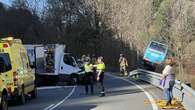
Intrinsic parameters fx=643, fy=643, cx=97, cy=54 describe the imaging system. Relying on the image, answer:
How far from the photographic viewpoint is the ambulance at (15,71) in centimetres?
2347

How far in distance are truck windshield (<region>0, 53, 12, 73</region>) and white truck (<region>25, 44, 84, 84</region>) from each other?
1679cm

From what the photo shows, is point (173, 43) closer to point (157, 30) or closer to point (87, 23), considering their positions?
point (157, 30)

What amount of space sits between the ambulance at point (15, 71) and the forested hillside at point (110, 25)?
1162 inches

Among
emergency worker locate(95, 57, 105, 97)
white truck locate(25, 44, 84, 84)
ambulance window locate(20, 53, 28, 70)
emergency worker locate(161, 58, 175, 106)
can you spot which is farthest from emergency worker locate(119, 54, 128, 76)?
emergency worker locate(161, 58, 175, 106)

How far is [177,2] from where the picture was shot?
68.9 meters

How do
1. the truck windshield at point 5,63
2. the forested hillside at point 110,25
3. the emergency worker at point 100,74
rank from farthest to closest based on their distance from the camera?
the forested hillside at point 110,25 → the emergency worker at point 100,74 → the truck windshield at point 5,63

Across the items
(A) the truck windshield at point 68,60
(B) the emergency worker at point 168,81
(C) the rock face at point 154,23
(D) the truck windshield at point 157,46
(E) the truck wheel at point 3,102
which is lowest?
(E) the truck wheel at point 3,102

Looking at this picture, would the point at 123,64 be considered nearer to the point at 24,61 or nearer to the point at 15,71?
the point at 24,61

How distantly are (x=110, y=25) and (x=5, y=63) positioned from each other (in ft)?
180

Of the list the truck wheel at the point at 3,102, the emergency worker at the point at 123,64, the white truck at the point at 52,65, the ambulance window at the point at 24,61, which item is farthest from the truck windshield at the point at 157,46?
the truck wheel at the point at 3,102

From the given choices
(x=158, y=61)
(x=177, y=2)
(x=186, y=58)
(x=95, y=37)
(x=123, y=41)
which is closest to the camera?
(x=158, y=61)

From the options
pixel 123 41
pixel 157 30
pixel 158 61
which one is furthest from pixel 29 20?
pixel 158 61

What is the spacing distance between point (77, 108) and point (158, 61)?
32.0m

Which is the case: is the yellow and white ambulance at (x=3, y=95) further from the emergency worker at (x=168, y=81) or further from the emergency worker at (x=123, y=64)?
the emergency worker at (x=123, y=64)
